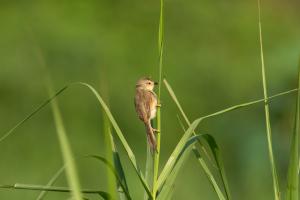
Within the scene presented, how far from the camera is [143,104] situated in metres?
4.44

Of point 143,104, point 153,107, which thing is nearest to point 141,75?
point 143,104

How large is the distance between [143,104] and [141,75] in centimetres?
477

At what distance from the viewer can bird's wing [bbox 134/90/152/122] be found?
4.33 m

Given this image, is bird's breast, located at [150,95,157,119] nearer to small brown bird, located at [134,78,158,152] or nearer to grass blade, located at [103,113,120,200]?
small brown bird, located at [134,78,158,152]

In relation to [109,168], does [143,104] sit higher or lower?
higher

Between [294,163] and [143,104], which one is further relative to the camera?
[143,104]

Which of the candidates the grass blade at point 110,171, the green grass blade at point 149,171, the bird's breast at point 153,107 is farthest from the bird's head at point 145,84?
the grass blade at point 110,171

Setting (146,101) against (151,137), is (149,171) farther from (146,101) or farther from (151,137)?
(146,101)

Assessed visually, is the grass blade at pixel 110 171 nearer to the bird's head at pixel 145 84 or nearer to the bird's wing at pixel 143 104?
the bird's wing at pixel 143 104

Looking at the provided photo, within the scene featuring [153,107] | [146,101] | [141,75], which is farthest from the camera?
[141,75]

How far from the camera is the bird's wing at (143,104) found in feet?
Answer: 14.2

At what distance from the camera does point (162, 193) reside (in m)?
2.83

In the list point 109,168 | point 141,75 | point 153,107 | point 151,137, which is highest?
point 141,75

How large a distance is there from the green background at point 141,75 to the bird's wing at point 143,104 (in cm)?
149
